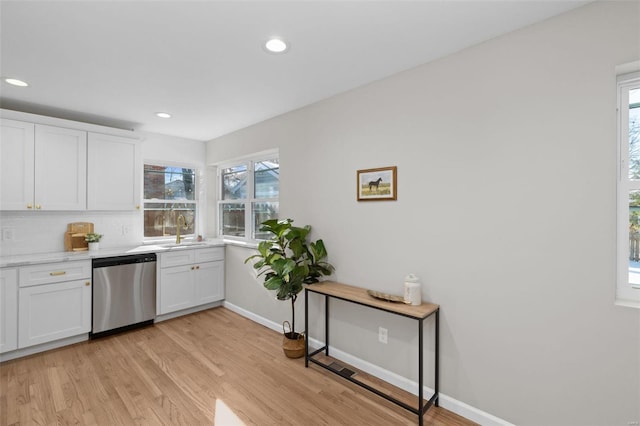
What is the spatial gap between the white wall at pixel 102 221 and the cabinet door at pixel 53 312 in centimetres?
72

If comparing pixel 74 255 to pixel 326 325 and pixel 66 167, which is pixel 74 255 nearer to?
pixel 66 167

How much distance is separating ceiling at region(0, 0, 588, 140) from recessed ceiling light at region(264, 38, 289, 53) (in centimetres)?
5

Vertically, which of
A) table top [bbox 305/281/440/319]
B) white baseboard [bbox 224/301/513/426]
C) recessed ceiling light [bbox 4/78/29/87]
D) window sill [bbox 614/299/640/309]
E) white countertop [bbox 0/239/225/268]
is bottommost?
white baseboard [bbox 224/301/513/426]

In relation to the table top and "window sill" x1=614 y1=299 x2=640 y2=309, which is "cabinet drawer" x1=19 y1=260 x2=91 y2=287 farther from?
"window sill" x1=614 y1=299 x2=640 y2=309

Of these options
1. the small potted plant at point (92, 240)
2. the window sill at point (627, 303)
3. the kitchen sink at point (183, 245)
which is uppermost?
the small potted plant at point (92, 240)

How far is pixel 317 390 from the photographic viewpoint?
234 cm

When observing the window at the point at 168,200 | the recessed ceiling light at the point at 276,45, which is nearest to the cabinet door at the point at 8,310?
the window at the point at 168,200

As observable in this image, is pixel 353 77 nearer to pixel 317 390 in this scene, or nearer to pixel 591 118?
pixel 591 118

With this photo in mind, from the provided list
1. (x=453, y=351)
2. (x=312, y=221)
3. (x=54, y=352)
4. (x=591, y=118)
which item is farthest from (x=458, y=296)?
(x=54, y=352)

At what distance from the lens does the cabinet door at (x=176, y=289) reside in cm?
372

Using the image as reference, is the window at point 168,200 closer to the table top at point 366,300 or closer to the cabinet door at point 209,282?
the cabinet door at point 209,282

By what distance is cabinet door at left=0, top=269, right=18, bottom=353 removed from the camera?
2.69 metres

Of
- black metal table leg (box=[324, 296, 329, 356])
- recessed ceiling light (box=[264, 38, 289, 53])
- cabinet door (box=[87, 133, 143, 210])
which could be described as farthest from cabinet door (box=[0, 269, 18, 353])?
recessed ceiling light (box=[264, 38, 289, 53])

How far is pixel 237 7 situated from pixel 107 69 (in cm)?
139
